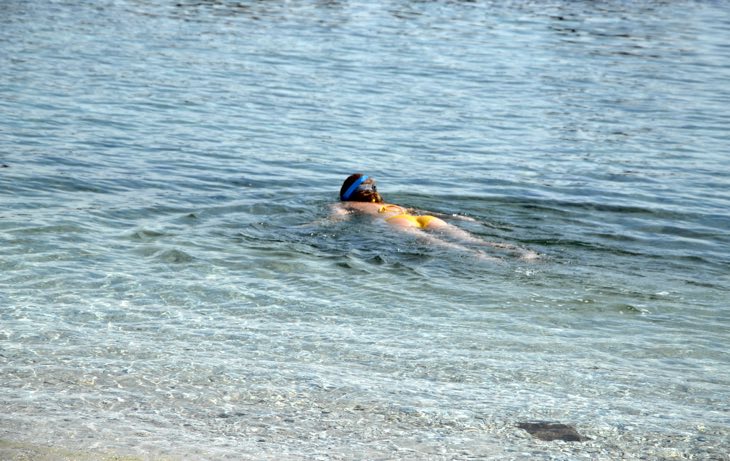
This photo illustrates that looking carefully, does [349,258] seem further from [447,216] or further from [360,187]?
[447,216]

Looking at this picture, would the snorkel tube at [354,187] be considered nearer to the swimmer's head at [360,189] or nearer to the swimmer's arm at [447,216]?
the swimmer's head at [360,189]

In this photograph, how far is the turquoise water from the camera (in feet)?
21.9

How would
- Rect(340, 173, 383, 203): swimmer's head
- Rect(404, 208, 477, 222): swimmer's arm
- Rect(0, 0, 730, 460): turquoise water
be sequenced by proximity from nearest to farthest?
Rect(0, 0, 730, 460): turquoise water < Rect(340, 173, 383, 203): swimmer's head < Rect(404, 208, 477, 222): swimmer's arm

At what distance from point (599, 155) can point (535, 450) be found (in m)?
10.7

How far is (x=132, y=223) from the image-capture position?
451 inches

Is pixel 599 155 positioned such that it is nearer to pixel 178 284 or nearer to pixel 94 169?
pixel 94 169

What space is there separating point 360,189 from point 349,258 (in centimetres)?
168

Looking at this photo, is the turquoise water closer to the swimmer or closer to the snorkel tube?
the swimmer

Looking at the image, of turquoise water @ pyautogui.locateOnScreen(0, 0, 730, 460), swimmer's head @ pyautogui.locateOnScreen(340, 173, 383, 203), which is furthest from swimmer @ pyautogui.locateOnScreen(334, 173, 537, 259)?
turquoise water @ pyautogui.locateOnScreen(0, 0, 730, 460)

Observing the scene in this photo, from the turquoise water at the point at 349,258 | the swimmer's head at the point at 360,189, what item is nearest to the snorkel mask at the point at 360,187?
the swimmer's head at the point at 360,189

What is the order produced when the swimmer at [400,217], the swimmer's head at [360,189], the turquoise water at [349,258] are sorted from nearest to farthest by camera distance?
the turquoise water at [349,258] < the swimmer at [400,217] < the swimmer's head at [360,189]

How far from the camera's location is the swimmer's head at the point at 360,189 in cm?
1188

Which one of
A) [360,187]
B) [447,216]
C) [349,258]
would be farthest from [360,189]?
[349,258]

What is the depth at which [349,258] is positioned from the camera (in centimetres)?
1037
